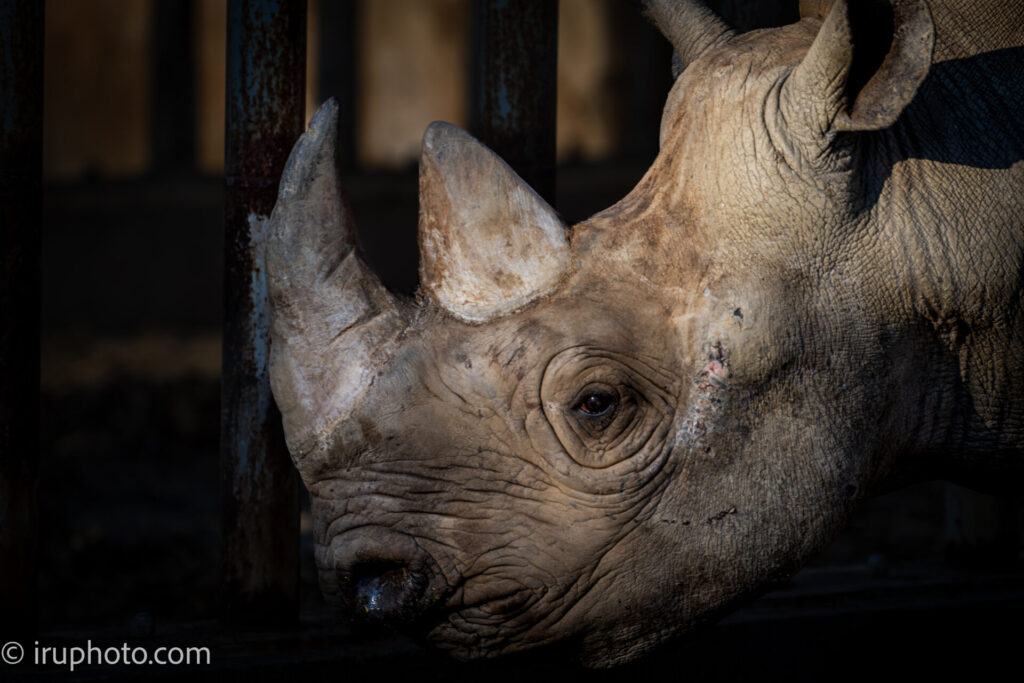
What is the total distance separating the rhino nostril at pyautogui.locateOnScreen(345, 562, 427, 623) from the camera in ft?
7.52

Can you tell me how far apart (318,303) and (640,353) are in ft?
1.94

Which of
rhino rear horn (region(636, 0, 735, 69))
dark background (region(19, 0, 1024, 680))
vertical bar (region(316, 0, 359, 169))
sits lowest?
dark background (region(19, 0, 1024, 680))

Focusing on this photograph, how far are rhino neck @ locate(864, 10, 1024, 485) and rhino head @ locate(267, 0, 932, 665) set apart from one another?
0.22ft

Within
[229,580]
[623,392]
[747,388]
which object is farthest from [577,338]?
[229,580]

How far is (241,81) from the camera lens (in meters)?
3.01

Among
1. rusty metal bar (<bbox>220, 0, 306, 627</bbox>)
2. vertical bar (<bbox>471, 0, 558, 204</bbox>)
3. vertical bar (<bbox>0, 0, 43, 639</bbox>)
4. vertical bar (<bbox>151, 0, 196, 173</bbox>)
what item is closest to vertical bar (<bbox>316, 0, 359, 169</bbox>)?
vertical bar (<bbox>151, 0, 196, 173</bbox>)

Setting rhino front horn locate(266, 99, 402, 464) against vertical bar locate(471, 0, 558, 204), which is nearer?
rhino front horn locate(266, 99, 402, 464)

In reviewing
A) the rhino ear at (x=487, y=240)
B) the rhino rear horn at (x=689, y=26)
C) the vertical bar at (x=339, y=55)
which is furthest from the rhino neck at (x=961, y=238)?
the vertical bar at (x=339, y=55)

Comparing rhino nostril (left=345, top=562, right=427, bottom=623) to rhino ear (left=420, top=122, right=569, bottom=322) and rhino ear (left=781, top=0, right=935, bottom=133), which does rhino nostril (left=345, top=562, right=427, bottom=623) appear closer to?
rhino ear (left=420, top=122, right=569, bottom=322)

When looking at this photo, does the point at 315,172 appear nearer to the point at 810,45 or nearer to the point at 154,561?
the point at 810,45

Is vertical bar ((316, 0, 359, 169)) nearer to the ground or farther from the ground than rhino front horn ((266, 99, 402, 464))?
farther from the ground

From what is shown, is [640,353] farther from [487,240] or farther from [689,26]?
[689,26]

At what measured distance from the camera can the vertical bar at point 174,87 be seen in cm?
697

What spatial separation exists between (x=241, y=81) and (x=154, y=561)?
2394 mm
